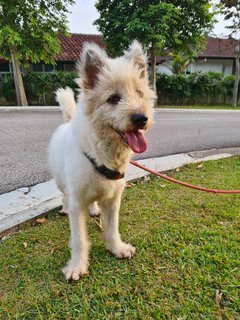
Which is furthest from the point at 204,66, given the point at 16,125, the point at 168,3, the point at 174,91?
the point at 16,125

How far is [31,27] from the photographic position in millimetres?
15422

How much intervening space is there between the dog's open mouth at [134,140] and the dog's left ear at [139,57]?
622 mm

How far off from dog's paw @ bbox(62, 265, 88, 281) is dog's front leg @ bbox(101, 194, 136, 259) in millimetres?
368

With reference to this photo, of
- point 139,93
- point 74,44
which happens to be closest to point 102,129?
point 139,93

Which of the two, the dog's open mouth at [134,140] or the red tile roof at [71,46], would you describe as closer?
the dog's open mouth at [134,140]

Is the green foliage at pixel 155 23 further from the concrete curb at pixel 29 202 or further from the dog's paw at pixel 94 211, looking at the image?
the dog's paw at pixel 94 211

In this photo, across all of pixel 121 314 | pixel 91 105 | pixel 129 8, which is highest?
pixel 129 8

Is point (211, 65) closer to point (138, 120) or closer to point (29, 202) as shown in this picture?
point (29, 202)

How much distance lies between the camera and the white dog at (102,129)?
7.20 ft

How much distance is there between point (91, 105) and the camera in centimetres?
229

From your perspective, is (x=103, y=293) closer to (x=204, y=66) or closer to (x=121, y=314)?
(x=121, y=314)

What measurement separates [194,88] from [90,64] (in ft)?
68.5

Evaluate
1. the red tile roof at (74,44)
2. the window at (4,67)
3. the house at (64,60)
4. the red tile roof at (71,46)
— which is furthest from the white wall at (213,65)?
the window at (4,67)

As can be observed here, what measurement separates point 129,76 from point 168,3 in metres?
17.4
